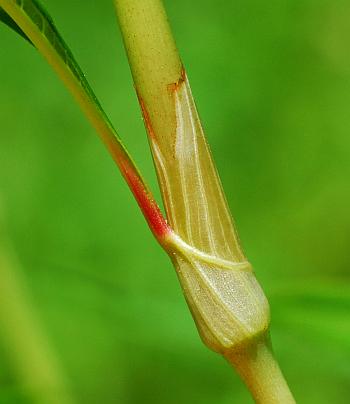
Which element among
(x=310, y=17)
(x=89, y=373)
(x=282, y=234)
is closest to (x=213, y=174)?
(x=89, y=373)

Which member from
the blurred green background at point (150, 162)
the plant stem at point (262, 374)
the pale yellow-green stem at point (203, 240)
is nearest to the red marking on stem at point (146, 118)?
the pale yellow-green stem at point (203, 240)

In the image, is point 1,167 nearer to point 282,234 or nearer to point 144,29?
point 282,234

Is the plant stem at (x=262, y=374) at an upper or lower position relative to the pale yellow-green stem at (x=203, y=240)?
lower

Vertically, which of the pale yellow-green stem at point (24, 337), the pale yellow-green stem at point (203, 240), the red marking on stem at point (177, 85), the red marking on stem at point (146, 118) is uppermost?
the red marking on stem at point (177, 85)

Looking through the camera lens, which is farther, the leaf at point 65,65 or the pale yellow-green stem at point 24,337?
the pale yellow-green stem at point 24,337

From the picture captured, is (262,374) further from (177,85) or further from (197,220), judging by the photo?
(177,85)

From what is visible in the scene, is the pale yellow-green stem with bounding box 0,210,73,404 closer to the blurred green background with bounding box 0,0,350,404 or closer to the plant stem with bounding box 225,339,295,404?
the blurred green background with bounding box 0,0,350,404

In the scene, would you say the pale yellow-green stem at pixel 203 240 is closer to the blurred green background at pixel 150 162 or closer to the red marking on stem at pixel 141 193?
the red marking on stem at pixel 141 193

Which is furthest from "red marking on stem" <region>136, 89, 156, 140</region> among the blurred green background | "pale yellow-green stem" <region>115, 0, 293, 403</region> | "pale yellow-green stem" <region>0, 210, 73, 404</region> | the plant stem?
the blurred green background
